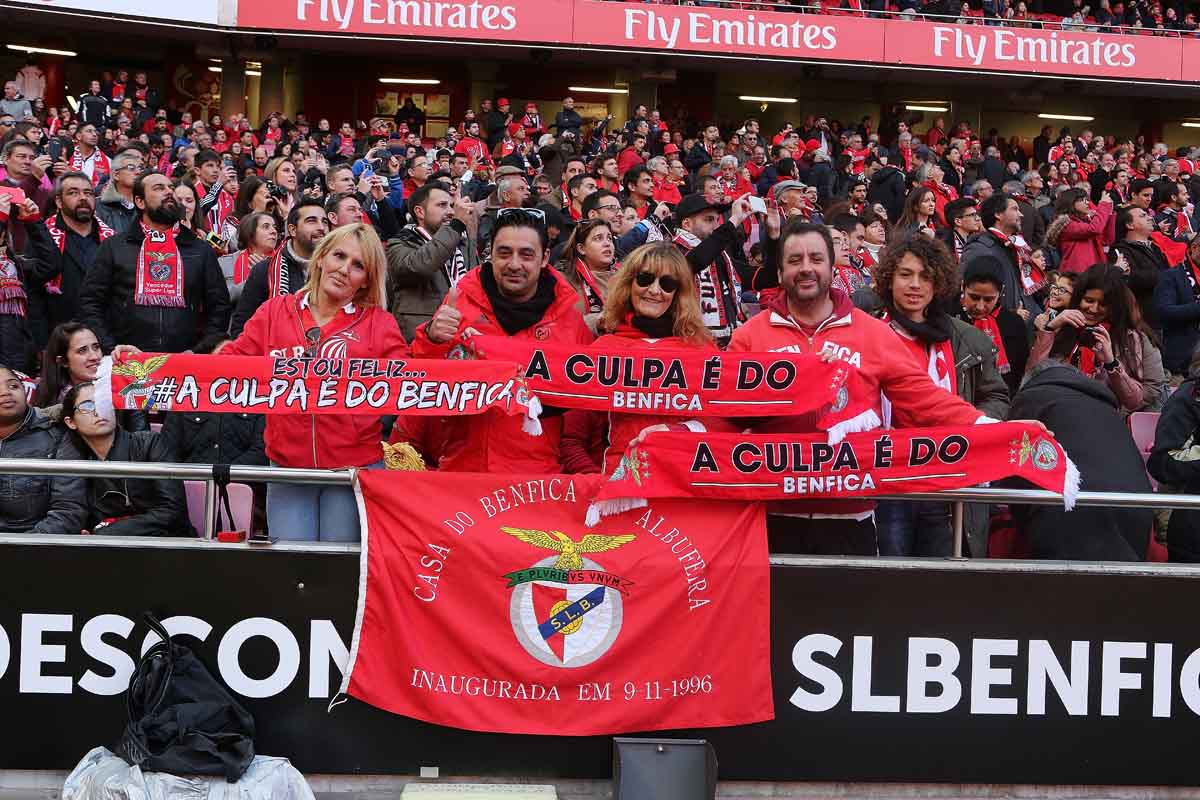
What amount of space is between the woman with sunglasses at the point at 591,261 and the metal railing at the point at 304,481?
8.92 feet

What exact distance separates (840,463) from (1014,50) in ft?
98.0

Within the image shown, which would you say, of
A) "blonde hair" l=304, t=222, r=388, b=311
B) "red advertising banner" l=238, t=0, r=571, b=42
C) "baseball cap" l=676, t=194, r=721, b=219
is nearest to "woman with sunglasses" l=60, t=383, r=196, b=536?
"blonde hair" l=304, t=222, r=388, b=311

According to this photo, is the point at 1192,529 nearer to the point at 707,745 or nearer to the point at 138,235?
the point at 707,745

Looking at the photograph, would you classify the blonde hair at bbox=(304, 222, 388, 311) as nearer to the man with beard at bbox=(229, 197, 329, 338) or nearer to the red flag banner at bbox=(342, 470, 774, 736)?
the red flag banner at bbox=(342, 470, 774, 736)

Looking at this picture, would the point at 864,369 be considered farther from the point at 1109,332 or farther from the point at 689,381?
the point at 1109,332

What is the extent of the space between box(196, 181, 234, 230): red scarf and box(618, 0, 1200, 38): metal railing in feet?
66.8

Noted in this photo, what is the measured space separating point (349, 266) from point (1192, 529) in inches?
136

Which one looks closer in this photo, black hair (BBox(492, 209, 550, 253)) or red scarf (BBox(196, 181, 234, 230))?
black hair (BBox(492, 209, 550, 253))

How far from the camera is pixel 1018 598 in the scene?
17.1ft

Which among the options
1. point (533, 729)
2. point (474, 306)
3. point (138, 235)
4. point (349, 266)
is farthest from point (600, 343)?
point (138, 235)

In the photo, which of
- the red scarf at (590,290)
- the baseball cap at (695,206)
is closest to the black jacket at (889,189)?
the baseball cap at (695,206)

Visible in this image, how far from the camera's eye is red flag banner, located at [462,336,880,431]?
16.9ft

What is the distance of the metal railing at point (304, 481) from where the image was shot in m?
4.89

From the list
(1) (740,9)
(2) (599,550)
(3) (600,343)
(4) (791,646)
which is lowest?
(4) (791,646)
